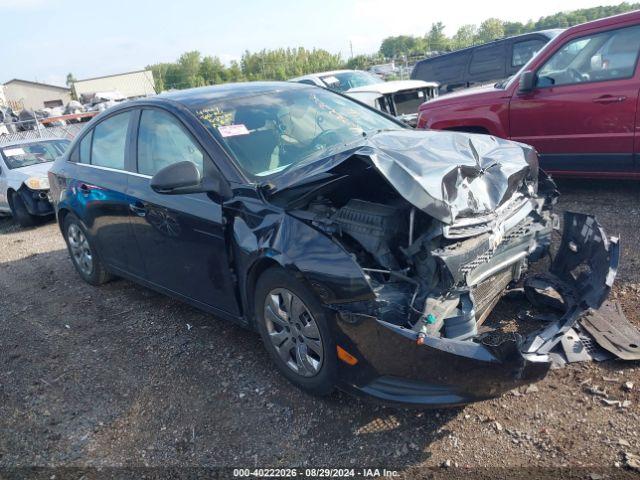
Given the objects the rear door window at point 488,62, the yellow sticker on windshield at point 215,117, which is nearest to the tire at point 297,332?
the yellow sticker on windshield at point 215,117

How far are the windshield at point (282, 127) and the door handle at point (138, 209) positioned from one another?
2.88 ft

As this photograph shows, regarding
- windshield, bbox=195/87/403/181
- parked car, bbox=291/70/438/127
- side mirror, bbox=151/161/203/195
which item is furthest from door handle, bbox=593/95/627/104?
parked car, bbox=291/70/438/127

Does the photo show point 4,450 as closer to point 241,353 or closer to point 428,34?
point 241,353

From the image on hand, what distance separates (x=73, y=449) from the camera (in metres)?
3.09

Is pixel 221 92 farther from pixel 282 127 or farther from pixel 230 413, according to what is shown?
pixel 230 413

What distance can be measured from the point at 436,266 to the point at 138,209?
8.09 feet

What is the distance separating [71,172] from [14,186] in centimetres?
552

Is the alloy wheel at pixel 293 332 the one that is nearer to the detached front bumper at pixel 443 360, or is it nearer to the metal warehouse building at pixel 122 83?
the detached front bumper at pixel 443 360

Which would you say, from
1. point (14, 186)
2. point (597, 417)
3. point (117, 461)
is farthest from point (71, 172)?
point (14, 186)

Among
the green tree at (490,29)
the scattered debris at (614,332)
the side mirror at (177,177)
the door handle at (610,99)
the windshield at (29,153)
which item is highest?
the green tree at (490,29)

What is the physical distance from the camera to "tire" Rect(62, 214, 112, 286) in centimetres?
525

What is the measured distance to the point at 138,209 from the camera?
4.11 metres

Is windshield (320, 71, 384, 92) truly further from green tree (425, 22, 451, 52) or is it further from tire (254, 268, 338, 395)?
green tree (425, 22, 451, 52)

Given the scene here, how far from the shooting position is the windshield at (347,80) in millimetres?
12281
